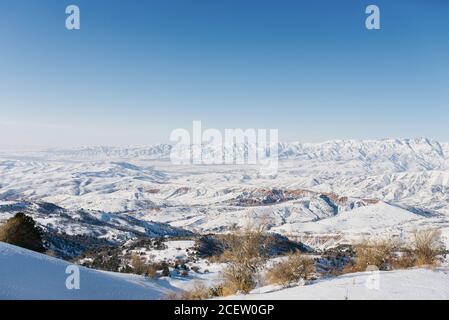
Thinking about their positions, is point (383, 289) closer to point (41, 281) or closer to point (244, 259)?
point (244, 259)

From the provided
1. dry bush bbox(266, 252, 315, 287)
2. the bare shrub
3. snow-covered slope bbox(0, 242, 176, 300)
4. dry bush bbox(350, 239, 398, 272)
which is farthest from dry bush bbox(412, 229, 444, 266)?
snow-covered slope bbox(0, 242, 176, 300)

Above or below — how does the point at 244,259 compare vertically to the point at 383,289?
below

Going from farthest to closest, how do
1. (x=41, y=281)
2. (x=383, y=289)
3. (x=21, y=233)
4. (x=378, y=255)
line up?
(x=21, y=233) → (x=378, y=255) → (x=41, y=281) → (x=383, y=289)

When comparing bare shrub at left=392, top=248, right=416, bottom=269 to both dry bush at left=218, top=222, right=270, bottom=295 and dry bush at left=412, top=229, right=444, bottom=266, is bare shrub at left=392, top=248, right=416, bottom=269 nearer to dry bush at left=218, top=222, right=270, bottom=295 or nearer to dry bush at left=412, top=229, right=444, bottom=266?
dry bush at left=412, top=229, right=444, bottom=266

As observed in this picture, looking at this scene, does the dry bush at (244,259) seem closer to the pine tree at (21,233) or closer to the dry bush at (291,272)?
the dry bush at (291,272)

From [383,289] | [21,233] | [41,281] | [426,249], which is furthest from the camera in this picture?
[21,233]

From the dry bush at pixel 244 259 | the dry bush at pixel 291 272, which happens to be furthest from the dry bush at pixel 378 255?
the dry bush at pixel 244 259

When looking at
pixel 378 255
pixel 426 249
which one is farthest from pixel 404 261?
pixel 426 249
